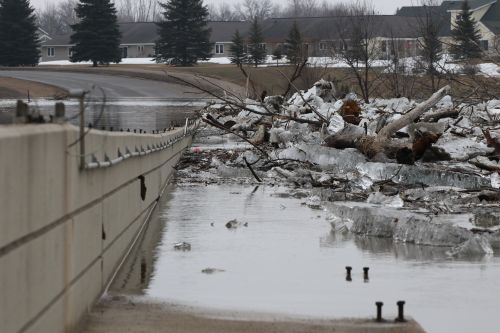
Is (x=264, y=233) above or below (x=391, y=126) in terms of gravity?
below

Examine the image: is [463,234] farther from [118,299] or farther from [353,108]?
[353,108]

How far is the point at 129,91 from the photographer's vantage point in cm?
6253

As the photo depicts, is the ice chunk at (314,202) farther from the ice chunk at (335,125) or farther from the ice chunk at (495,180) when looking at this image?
the ice chunk at (335,125)

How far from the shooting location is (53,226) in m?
5.43

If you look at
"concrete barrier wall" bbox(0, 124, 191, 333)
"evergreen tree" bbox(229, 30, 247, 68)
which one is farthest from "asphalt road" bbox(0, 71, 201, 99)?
"concrete barrier wall" bbox(0, 124, 191, 333)

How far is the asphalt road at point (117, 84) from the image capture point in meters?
60.4

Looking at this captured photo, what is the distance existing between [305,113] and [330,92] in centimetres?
487

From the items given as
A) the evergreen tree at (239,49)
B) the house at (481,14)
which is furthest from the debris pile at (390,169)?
the house at (481,14)

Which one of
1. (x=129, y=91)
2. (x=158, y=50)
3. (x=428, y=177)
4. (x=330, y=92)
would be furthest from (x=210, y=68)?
(x=428, y=177)

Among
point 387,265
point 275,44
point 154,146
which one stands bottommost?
point 387,265

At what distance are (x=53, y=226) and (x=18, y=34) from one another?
3314 inches

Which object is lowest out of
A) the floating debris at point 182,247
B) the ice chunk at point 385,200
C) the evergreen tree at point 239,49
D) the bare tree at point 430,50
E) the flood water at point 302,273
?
the flood water at point 302,273

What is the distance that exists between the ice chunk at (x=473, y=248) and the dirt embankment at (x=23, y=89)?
1679 inches

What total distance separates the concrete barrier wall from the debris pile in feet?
13.5
